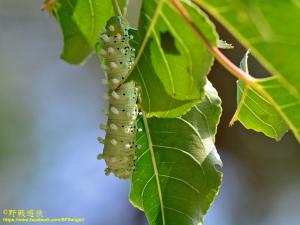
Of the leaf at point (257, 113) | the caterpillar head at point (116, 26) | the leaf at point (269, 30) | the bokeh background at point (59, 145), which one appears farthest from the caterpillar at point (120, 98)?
the bokeh background at point (59, 145)

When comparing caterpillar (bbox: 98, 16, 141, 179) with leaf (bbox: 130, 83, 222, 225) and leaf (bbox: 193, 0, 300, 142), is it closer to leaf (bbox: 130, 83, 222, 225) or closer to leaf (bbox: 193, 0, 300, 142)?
leaf (bbox: 130, 83, 222, 225)

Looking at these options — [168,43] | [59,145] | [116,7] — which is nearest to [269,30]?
[168,43]

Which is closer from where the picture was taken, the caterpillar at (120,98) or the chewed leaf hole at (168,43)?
the chewed leaf hole at (168,43)

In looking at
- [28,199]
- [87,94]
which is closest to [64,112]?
[87,94]

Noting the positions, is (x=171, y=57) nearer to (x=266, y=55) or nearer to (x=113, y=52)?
(x=266, y=55)

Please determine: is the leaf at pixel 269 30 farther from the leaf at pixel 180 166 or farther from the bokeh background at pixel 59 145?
the bokeh background at pixel 59 145

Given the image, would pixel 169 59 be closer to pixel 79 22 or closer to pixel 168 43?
pixel 168 43

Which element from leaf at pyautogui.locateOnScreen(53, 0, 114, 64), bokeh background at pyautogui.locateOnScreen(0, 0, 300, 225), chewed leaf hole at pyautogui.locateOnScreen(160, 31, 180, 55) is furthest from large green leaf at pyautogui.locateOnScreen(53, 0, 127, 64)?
bokeh background at pyautogui.locateOnScreen(0, 0, 300, 225)
